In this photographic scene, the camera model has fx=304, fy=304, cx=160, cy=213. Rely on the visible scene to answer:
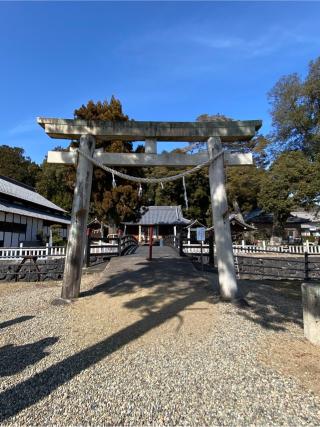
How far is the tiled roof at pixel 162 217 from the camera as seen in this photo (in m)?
33.5

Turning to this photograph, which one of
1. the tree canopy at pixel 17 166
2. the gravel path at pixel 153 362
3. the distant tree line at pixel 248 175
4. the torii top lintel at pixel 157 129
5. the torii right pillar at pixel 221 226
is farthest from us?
the tree canopy at pixel 17 166

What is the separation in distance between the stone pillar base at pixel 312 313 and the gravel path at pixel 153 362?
21 cm

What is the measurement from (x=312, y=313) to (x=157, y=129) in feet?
16.2

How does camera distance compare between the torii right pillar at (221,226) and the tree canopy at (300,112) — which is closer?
the torii right pillar at (221,226)

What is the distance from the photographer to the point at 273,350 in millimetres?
4207

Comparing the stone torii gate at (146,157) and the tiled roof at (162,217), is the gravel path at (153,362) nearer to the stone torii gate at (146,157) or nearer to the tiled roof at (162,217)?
the stone torii gate at (146,157)

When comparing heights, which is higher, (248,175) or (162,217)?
(248,175)

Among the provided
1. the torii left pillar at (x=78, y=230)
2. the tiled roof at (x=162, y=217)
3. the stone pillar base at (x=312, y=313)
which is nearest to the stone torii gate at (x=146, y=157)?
the torii left pillar at (x=78, y=230)

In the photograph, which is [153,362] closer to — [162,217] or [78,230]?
[78,230]

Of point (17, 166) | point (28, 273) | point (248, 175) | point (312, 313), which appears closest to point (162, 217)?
point (248, 175)

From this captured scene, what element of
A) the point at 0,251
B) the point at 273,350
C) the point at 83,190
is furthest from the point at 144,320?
the point at 0,251

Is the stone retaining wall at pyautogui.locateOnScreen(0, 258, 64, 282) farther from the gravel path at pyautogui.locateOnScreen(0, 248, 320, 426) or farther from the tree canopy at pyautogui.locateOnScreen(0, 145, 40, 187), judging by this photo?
the tree canopy at pyautogui.locateOnScreen(0, 145, 40, 187)

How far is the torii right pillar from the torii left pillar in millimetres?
2880

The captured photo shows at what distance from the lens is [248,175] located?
37938mm
